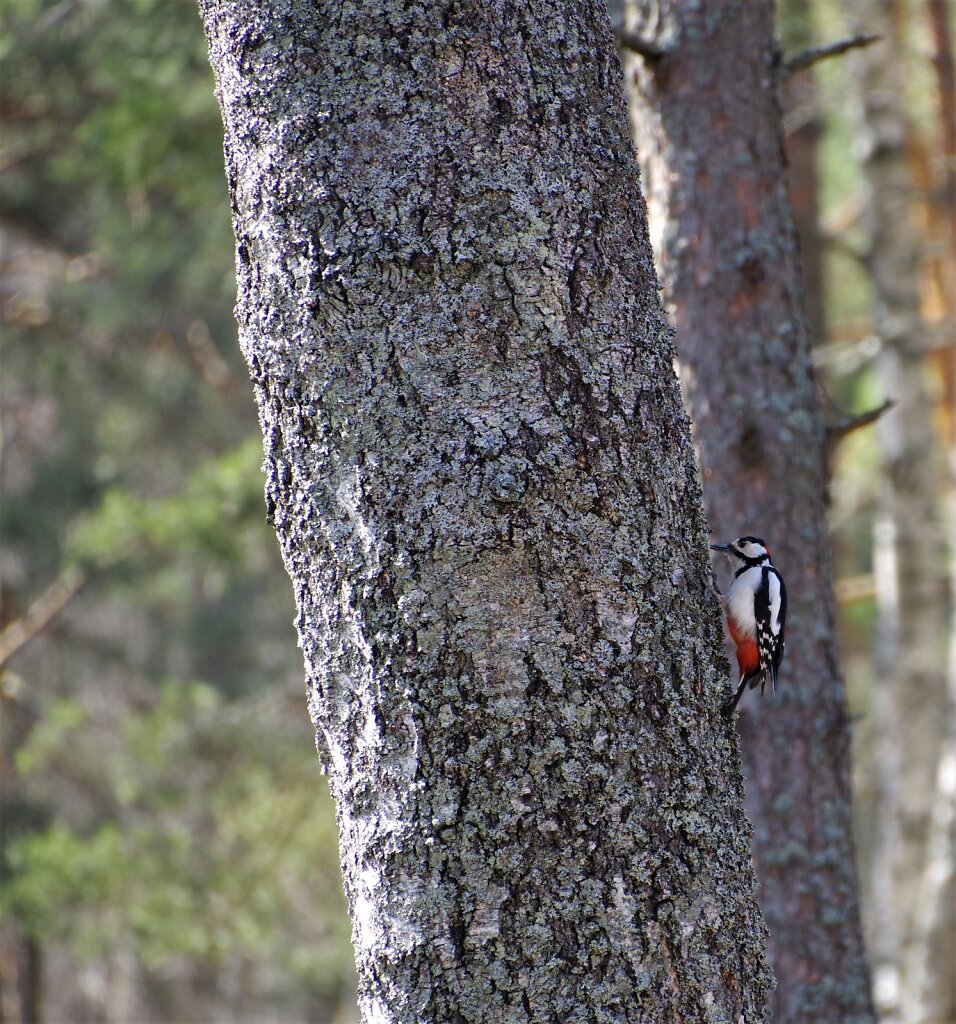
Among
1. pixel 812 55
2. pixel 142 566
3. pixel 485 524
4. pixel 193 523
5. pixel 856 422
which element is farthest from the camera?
pixel 142 566

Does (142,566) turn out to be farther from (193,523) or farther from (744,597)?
(744,597)

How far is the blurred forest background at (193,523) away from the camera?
8.09 meters

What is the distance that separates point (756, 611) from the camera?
11.7 feet

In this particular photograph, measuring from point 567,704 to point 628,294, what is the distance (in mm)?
631

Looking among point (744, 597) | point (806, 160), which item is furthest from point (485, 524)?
point (806, 160)

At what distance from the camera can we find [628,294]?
1.78 meters

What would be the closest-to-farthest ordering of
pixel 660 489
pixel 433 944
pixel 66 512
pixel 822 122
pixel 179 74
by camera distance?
pixel 433 944 → pixel 660 489 → pixel 179 74 → pixel 822 122 → pixel 66 512

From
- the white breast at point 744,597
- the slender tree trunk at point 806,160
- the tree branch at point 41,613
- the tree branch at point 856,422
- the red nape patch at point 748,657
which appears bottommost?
the red nape patch at point 748,657

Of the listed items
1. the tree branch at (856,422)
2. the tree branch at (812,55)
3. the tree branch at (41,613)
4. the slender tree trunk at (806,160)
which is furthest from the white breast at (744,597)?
the tree branch at (41,613)

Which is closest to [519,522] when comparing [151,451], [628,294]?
[628,294]

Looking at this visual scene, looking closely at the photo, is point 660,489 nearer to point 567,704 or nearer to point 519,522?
point 519,522

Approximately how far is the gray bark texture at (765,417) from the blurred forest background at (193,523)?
1882mm

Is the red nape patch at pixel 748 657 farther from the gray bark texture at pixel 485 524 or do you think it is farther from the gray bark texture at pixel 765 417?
the gray bark texture at pixel 485 524

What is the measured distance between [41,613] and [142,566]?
55.2 inches
